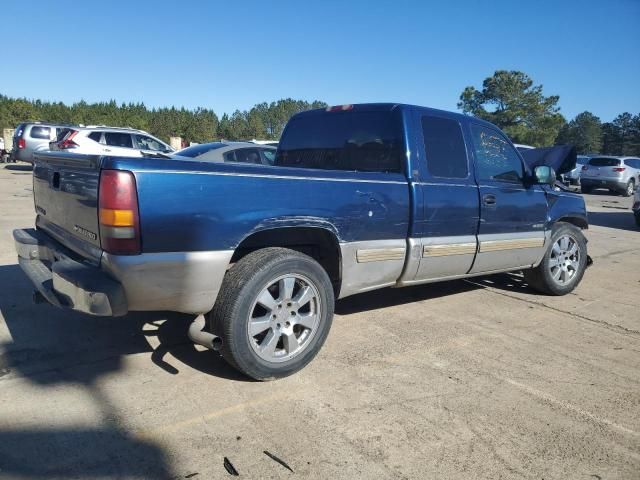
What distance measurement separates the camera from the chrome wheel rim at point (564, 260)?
554cm

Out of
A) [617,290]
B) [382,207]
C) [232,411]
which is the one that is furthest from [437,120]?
[617,290]

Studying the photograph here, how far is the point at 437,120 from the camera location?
433 cm

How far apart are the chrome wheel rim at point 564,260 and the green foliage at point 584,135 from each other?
78863mm

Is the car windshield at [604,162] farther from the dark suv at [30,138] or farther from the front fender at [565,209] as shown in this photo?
the dark suv at [30,138]

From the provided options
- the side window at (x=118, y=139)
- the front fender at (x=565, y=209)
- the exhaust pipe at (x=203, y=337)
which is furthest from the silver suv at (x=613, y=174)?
the exhaust pipe at (x=203, y=337)

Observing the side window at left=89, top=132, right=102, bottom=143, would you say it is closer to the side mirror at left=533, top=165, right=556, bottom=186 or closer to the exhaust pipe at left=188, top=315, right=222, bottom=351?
the side mirror at left=533, top=165, right=556, bottom=186

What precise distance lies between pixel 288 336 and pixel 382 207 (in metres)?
1.17

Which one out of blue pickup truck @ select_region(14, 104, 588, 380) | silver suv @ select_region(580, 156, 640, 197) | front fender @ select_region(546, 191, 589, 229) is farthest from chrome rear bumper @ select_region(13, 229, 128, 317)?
silver suv @ select_region(580, 156, 640, 197)

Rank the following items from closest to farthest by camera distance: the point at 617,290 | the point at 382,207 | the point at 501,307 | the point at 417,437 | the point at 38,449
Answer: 1. the point at 38,449
2. the point at 417,437
3. the point at 382,207
4. the point at 501,307
5. the point at 617,290

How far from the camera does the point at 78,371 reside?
3.21 metres

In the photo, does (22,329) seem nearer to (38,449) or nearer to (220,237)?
(38,449)

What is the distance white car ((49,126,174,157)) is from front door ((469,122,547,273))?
11.1 metres

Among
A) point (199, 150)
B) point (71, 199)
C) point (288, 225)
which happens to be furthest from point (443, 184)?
point (199, 150)

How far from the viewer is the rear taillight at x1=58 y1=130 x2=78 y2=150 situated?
14445mm
